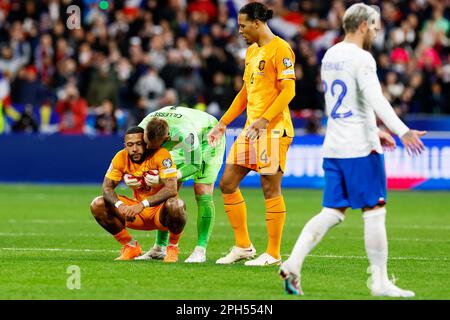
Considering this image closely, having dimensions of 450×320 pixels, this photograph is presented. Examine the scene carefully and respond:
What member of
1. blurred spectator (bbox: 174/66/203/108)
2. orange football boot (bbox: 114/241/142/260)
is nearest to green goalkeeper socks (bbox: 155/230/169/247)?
orange football boot (bbox: 114/241/142/260)

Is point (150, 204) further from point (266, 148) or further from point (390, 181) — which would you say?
point (390, 181)

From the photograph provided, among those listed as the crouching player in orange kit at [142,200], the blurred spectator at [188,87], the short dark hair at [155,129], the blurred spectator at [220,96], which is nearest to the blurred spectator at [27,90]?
the blurred spectator at [188,87]

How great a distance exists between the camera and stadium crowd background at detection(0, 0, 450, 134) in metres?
24.8

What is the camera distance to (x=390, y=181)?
74.0 feet

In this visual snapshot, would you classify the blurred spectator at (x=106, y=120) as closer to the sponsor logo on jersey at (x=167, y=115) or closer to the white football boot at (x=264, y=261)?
the sponsor logo on jersey at (x=167, y=115)

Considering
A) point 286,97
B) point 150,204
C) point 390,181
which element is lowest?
point 390,181

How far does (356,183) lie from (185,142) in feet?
10.2

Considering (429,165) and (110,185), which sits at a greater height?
(110,185)

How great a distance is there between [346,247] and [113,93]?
41.6 feet

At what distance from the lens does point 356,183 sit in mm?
8586

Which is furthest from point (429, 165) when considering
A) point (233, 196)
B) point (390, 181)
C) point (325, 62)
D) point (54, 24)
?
point (325, 62)

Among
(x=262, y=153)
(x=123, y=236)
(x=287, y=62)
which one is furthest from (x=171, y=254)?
(x=287, y=62)

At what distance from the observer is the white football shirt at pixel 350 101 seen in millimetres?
8617

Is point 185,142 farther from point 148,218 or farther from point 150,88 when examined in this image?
point 150,88
